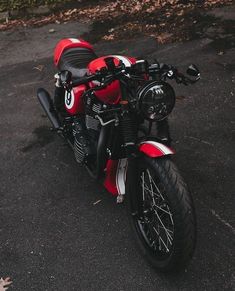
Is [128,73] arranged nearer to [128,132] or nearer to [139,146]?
[128,132]

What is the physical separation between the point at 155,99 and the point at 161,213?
0.95m

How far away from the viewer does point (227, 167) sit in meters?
4.36

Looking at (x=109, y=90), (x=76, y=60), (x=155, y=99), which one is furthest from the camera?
(x=76, y=60)

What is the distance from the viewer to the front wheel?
9.59ft

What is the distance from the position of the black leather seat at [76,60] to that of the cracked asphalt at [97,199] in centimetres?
107

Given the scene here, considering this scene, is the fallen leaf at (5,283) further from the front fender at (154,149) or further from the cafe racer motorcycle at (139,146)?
the front fender at (154,149)

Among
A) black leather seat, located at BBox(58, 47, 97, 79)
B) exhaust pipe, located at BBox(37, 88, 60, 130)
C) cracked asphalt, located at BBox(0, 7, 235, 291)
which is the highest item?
black leather seat, located at BBox(58, 47, 97, 79)

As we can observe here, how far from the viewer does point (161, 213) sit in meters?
3.40

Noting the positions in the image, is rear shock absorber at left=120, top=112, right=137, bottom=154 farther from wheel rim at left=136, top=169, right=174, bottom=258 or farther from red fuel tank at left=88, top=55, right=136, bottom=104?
red fuel tank at left=88, top=55, right=136, bottom=104

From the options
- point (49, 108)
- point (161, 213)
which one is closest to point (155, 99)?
point (161, 213)

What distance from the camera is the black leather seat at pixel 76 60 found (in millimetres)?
4301

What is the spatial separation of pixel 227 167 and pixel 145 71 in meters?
1.60

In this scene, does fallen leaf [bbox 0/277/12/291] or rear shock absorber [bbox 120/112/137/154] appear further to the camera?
fallen leaf [bbox 0/277/12/291]

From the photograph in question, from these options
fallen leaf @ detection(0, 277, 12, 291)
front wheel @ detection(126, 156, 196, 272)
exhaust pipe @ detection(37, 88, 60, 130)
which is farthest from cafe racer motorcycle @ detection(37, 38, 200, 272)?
fallen leaf @ detection(0, 277, 12, 291)
